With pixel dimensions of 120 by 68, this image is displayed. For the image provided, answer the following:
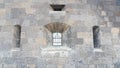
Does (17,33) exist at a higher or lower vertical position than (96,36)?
higher

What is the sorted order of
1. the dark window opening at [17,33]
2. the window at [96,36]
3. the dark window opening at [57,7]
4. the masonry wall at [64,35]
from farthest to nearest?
the dark window opening at [57,7], the window at [96,36], the dark window opening at [17,33], the masonry wall at [64,35]

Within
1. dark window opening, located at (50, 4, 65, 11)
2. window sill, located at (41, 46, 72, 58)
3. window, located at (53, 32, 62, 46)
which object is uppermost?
dark window opening, located at (50, 4, 65, 11)

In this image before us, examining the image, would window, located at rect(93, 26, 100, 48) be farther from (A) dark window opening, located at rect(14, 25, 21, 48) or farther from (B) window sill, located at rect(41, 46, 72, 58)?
(A) dark window opening, located at rect(14, 25, 21, 48)

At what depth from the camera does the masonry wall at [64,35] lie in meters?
8.73

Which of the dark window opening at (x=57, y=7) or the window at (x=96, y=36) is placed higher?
the dark window opening at (x=57, y=7)

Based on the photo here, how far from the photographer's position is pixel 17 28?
361 inches

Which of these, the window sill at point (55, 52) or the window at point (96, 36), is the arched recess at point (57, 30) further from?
the window at point (96, 36)

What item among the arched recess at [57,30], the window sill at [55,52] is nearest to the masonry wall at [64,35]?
the window sill at [55,52]

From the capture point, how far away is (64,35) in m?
9.19

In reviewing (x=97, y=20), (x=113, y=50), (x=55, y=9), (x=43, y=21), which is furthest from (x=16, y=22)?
(x=113, y=50)

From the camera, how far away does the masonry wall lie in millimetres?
8734

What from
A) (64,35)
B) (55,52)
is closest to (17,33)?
(55,52)

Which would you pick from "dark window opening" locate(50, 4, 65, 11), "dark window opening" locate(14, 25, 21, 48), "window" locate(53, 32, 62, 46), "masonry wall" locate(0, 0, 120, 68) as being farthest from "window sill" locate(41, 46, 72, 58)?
"dark window opening" locate(50, 4, 65, 11)

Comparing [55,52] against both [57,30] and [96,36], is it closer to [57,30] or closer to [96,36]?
[57,30]
